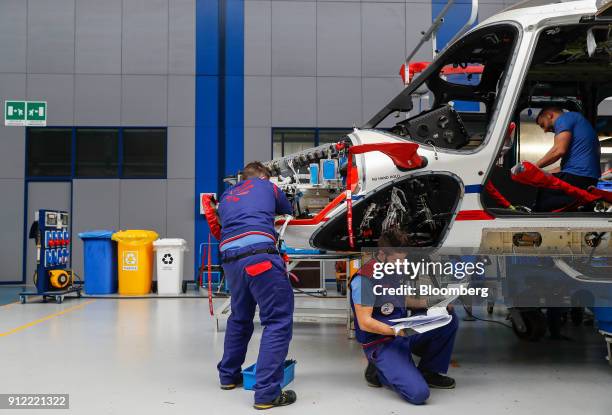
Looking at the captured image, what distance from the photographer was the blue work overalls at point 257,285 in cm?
324

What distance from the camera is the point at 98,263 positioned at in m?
9.21

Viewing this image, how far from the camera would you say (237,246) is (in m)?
3.45

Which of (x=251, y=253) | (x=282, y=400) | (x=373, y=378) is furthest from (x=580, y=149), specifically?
(x=282, y=400)

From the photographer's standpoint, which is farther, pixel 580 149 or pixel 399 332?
pixel 580 149

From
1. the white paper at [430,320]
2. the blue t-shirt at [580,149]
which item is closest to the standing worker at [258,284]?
the white paper at [430,320]

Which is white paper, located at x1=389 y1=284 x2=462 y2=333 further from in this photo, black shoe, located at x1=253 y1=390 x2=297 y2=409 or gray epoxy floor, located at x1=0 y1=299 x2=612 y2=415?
black shoe, located at x1=253 y1=390 x2=297 y2=409

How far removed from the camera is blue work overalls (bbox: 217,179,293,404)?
3.24 metres

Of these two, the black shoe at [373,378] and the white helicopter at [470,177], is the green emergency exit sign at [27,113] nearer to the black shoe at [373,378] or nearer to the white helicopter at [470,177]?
the white helicopter at [470,177]

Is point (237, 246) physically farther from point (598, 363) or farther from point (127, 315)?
point (127, 315)

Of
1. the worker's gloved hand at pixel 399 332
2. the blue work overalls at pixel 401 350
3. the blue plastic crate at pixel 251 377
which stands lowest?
the blue plastic crate at pixel 251 377

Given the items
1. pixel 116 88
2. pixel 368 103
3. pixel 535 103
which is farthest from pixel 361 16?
pixel 535 103

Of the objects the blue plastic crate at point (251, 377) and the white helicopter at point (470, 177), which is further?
the white helicopter at point (470, 177)

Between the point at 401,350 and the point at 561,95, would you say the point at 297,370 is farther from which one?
the point at 561,95

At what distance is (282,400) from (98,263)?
686cm
